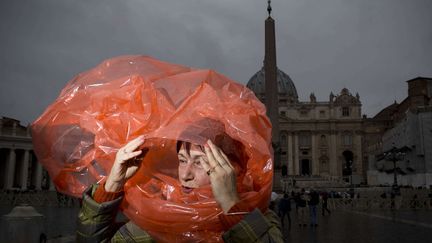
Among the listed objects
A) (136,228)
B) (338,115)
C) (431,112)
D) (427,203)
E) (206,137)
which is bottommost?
(427,203)

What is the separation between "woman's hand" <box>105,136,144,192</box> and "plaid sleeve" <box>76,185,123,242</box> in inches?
2.5

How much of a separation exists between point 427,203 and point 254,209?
2553 cm

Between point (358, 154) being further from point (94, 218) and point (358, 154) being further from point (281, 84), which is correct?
point (94, 218)

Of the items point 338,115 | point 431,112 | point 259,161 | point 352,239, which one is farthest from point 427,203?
point 338,115

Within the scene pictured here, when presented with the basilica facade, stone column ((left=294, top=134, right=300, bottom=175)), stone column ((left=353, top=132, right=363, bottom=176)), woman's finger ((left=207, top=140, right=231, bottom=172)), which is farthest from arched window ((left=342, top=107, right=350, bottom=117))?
woman's finger ((left=207, top=140, right=231, bottom=172))

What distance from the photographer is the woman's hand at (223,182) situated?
1.45 m

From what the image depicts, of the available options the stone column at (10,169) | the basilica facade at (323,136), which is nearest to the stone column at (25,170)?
the stone column at (10,169)

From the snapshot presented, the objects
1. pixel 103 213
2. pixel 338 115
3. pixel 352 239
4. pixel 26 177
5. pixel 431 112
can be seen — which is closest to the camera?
pixel 103 213

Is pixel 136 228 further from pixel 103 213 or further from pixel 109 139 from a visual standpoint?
pixel 109 139

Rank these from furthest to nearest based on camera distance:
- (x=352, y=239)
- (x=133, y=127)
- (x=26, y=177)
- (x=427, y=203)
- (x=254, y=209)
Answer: (x=26, y=177) < (x=427, y=203) < (x=352, y=239) < (x=133, y=127) < (x=254, y=209)

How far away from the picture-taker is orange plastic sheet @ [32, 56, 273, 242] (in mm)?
Result: 1566

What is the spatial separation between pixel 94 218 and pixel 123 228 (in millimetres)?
163

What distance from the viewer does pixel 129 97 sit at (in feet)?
5.89

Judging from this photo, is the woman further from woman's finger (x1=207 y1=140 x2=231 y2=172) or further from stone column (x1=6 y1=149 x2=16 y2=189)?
stone column (x1=6 y1=149 x2=16 y2=189)
